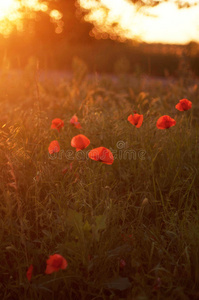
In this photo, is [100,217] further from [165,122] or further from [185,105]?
[185,105]

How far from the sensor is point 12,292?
1.34 metres

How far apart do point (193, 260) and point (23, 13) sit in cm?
272

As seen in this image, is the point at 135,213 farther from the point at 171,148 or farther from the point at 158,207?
the point at 171,148

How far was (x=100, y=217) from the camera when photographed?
1.33 m

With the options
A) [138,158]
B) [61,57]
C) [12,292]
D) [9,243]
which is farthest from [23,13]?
[61,57]

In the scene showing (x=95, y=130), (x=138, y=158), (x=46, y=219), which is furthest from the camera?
(x=95, y=130)

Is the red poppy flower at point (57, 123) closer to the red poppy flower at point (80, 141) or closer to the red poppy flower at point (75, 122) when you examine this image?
the red poppy flower at point (75, 122)

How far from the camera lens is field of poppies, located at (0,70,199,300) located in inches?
49.9

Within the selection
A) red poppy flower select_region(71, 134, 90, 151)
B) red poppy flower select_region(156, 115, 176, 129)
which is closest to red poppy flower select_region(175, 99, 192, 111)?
red poppy flower select_region(156, 115, 176, 129)

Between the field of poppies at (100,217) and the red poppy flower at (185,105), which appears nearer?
the field of poppies at (100,217)

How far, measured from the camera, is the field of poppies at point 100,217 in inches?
49.9

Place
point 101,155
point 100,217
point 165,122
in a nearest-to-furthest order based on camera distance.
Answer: point 100,217 → point 101,155 → point 165,122

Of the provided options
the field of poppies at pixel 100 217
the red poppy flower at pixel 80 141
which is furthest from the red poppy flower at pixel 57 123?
the red poppy flower at pixel 80 141

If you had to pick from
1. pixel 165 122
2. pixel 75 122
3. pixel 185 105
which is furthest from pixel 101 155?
pixel 185 105
